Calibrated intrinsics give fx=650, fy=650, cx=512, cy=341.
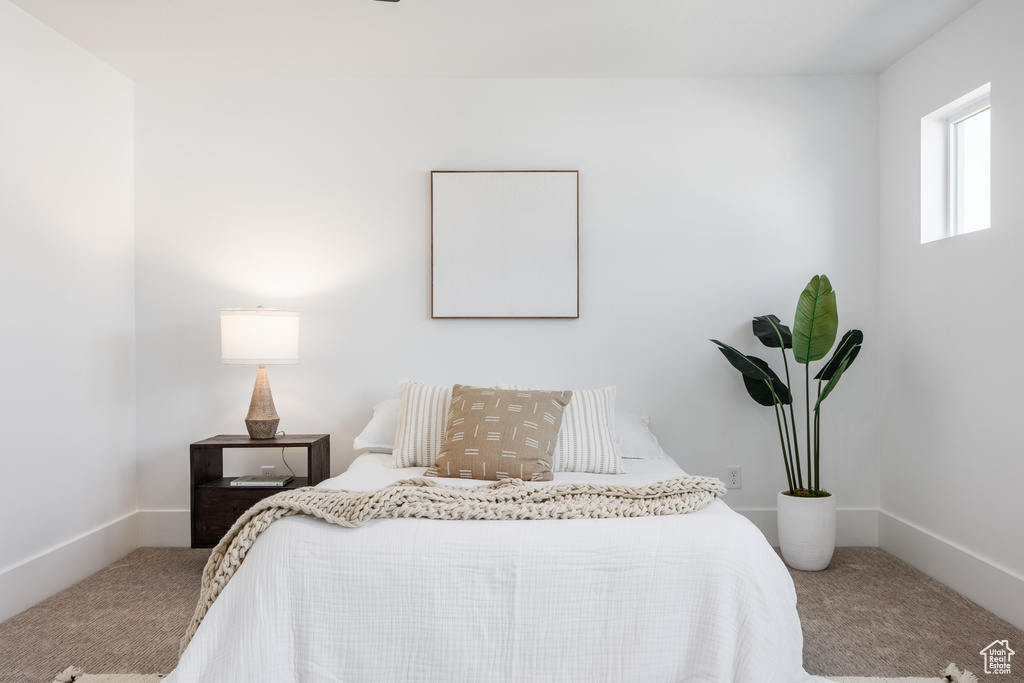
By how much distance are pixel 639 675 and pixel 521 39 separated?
2.69m

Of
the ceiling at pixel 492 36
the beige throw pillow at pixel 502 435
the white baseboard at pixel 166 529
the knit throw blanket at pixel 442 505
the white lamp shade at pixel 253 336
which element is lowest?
the white baseboard at pixel 166 529

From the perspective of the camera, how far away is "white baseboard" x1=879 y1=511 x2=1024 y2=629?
254 cm

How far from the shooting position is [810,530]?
3.08 m

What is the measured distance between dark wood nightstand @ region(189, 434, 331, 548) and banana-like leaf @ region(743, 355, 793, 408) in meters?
2.22

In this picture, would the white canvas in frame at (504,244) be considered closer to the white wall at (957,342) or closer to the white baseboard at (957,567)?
the white wall at (957,342)

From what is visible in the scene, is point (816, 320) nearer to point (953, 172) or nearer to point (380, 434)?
point (953, 172)

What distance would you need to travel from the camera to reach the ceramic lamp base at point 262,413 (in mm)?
3246

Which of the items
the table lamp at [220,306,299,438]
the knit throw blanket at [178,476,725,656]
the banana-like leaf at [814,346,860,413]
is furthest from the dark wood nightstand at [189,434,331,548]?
the banana-like leaf at [814,346,860,413]

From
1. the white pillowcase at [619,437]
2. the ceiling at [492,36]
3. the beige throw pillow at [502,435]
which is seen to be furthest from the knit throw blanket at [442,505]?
the ceiling at [492,36]

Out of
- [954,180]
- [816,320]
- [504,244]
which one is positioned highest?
[954,180]

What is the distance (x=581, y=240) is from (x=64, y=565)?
2950mm

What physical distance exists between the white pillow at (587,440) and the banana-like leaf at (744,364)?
0.68m

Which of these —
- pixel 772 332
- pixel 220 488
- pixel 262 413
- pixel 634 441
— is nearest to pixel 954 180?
pixel 772 332

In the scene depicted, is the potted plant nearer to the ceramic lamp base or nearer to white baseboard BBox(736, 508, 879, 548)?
white baseboard BBox(736, 508, 879, 548)
